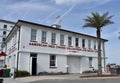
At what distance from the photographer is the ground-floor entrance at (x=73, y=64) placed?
31.8 metres

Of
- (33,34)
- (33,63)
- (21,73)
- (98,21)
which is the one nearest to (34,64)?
(33,63)

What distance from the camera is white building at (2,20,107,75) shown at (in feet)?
86.8

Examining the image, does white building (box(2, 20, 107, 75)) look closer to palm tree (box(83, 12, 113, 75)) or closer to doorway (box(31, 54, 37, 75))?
doorway (box(31, 54, 37, 75))

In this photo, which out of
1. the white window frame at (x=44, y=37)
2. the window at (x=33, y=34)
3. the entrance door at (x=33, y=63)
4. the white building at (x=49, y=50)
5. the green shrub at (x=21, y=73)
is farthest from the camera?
the white window frame at (x=44, y=37)

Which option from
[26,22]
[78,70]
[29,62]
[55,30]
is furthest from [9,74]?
[78,70]

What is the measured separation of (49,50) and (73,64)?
5.63 meters

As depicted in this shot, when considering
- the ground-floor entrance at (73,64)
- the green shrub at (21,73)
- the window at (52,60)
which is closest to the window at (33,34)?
the window at (52,60)

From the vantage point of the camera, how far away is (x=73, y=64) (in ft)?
106

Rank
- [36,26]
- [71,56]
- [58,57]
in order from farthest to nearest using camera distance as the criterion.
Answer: [71,56], [58,57], [36,26]

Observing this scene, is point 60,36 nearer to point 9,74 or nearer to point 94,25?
point 94,25

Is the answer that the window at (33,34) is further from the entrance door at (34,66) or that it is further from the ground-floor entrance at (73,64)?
the ground-floor entrance at (73,64)

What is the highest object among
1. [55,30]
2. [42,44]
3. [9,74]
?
[55,30]

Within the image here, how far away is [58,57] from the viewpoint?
29.9m

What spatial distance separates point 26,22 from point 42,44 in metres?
3.84
